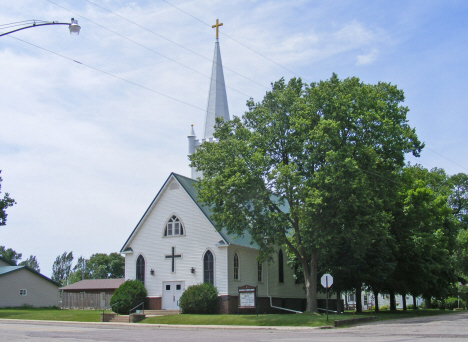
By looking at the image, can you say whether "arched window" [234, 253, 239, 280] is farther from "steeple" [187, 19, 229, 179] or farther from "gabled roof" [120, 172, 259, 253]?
"steeple" [187, 19, 229, 179]

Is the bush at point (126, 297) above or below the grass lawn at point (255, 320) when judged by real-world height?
above

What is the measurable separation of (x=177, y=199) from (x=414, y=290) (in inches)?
848

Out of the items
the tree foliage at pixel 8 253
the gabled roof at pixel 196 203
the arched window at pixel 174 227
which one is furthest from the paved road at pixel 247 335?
the tree foliage at pixel 8 253

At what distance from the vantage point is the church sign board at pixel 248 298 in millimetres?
29500

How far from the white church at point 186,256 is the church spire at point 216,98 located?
1689 cm

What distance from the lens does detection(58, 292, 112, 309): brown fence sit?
5125cm

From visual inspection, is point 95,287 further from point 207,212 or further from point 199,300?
point 199,300

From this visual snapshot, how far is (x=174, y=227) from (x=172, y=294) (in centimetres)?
483

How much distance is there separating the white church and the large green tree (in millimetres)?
4148

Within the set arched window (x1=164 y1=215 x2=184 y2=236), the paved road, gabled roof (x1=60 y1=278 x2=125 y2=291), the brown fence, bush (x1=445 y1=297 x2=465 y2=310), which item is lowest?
bush (x1=445 y1=297 x2=465 y2=310)

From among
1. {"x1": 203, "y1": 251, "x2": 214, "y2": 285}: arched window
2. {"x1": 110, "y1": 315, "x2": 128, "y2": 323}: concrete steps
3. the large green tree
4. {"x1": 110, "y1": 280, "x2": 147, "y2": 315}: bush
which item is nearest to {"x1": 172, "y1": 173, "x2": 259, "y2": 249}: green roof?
{"x1": 203, "y1": 251, "x2": 214, "y2": 285}: arched window

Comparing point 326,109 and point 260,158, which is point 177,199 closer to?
point 260,158

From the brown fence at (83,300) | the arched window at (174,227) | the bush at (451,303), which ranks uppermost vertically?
the arched window at (174,227)

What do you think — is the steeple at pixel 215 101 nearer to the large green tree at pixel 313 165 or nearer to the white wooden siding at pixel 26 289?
the white wooden siding at pixel 26 289
